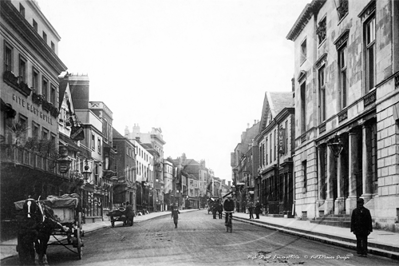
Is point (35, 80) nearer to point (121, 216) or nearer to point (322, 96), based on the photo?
point (121, 216)

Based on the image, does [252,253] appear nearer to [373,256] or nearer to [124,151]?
[373,256]

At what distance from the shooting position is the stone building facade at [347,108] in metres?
22.6

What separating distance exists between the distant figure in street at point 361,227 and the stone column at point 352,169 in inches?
520

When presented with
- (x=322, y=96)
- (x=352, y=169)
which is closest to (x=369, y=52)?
(x=352, y=169)

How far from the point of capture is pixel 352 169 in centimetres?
2792

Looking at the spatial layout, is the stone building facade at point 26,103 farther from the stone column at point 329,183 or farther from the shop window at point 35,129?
the stone column at point 329,183

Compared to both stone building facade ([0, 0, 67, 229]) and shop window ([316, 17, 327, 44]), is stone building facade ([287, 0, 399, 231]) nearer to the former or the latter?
shop window ([316, 17, 327, 44])

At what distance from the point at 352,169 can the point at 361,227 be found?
1395 cm

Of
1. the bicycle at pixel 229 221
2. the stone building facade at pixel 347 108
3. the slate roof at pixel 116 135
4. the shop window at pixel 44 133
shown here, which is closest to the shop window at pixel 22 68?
the shop window at pixel 44 133

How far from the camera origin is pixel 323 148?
3353 centimetres

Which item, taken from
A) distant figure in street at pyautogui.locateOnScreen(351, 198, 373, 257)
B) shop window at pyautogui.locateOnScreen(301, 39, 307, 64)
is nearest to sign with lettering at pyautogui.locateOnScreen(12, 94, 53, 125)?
distant figure in street at pyautogui.locateOnScreen(351, 198, 373, 257)

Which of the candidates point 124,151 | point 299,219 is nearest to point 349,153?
point 299,219

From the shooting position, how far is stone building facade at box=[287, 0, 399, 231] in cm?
2261

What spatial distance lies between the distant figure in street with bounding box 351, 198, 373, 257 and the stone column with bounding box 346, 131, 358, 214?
520 inches
